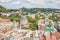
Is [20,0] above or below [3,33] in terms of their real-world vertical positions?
above

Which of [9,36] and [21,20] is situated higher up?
[21,20]

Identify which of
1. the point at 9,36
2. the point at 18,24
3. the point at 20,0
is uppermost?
the point at 20,0

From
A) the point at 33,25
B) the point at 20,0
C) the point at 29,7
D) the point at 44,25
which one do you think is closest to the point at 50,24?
the point at 44,25

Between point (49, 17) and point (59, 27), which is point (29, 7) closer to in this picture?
point (49, 17)

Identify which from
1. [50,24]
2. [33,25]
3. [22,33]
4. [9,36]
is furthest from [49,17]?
[9,36]

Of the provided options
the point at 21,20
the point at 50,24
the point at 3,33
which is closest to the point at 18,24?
the point at 21,20

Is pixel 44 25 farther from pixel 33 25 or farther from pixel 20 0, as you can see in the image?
pixel 20 0

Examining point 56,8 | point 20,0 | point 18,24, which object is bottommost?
point 18,24

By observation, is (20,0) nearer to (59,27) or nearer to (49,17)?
(49,17)
